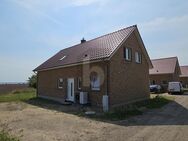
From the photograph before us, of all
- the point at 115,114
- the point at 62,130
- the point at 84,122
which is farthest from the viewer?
the point at 115,114

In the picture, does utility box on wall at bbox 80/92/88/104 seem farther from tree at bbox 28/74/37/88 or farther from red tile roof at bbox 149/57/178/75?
red tile roof at bbox 149/57/178/75

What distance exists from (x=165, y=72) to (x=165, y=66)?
6.96 feet

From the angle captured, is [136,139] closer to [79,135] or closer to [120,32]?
[79,135]

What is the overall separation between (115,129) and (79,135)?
180 cm

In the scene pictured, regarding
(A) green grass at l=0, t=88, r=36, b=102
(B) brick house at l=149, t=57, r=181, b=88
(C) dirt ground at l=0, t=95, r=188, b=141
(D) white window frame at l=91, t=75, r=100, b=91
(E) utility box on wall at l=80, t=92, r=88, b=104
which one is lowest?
(C) dirt ground at l=0, t=95, r=188, b=141

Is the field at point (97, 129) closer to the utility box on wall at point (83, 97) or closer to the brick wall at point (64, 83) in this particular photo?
the brick wall at point (64, 83)

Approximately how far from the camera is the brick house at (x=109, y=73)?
1608 cm

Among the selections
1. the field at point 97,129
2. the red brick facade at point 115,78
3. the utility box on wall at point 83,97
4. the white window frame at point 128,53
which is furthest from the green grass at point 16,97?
the field at point 97,129

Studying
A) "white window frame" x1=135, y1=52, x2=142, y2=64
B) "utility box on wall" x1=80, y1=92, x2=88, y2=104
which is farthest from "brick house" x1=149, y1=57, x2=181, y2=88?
"utility box on wall" x1=80, y1=92, x2=88, y2=104

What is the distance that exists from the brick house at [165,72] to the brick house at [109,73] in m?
16.6

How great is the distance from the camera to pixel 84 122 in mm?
11008

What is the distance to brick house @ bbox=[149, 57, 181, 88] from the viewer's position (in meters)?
38.1

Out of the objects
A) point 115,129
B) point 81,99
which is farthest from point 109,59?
point 115,129

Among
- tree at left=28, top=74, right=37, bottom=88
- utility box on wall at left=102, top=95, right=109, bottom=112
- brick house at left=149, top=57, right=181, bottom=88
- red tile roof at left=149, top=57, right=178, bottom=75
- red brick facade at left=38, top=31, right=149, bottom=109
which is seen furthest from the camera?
red tile roof at left=149, top=57, right=178, bottom=75
